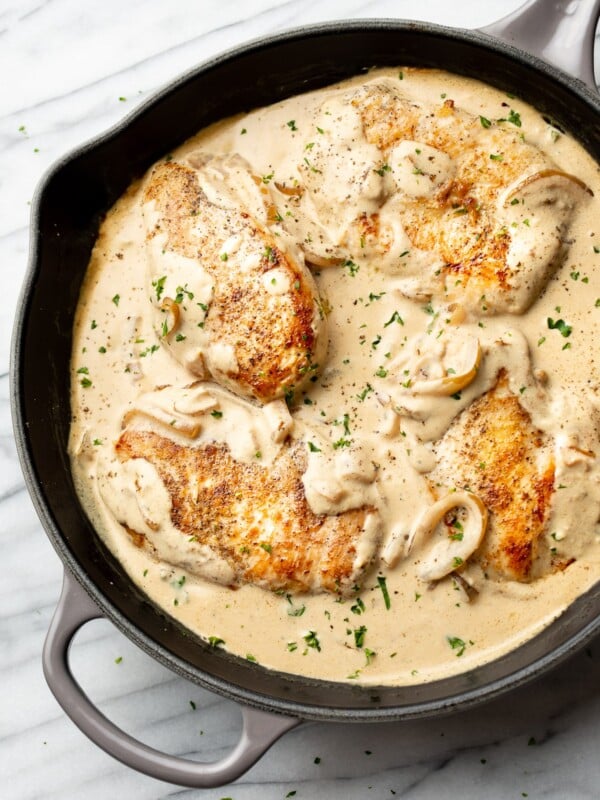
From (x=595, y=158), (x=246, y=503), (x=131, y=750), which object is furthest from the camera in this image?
(x=595, y=158)

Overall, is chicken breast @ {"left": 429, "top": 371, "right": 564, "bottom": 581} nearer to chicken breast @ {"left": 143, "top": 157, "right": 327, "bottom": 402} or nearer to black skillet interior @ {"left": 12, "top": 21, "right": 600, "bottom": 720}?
black skillet interior @ {"left": 12, "top": 21, "right": 600, "bottom": 720}

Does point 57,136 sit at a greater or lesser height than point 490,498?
greater

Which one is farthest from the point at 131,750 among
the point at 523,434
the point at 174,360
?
the point at 523,434

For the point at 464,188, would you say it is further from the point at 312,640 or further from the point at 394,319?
the point at 312,640

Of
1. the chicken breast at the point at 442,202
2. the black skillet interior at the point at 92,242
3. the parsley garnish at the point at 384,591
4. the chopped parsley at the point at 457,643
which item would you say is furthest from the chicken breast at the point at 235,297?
the chopped parsley at the point at 457,643

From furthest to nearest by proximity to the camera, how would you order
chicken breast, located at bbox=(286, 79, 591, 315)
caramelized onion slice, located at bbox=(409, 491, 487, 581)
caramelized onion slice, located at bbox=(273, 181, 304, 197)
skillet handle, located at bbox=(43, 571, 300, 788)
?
caramelized onion slice, located at bbox=(273, 181, 304, 197), chicken breast, located at bbox=(286, 79, 591, 315), caramelized onion slice, located at bbox=(409, 491, 487, 581), skillet handle, located at bbox=(43, 571, 300, 788)

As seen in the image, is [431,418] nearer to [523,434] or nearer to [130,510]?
[523,434]

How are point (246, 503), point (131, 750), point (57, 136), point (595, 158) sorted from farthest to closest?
point (57, 136)
point (595, 158)
point (246, 503)
point (131, 750)

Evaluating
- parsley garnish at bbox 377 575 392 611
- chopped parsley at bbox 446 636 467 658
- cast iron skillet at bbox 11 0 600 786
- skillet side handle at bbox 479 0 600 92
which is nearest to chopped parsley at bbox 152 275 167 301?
cast iron skillet at bbox 11 0 600 786

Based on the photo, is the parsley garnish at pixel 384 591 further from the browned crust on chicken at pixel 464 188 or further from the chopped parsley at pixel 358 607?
the browned crust on chicken at pixel 464 188
